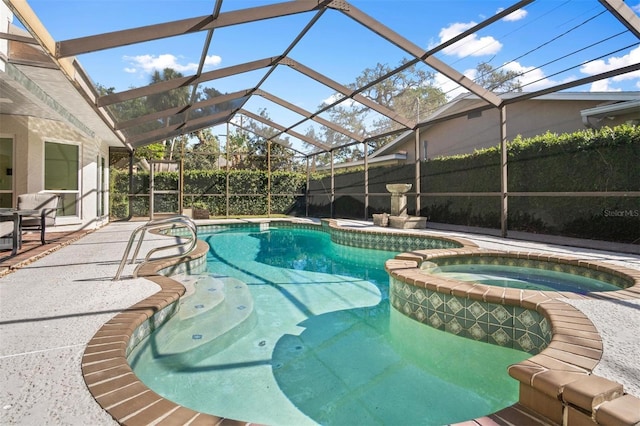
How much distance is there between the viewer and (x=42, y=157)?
26.5 feet

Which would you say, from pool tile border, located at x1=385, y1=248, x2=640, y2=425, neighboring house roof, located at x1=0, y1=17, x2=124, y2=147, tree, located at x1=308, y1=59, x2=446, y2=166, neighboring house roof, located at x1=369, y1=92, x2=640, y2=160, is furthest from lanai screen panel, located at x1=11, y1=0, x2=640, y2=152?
pool tile border, located at x1=385, y1=248, x2=640, y2=425

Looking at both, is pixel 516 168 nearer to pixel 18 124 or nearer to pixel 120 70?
pixel 120 70

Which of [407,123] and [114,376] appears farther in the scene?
[407,123]

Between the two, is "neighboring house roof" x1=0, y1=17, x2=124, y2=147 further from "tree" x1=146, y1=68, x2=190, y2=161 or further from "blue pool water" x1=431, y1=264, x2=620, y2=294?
"blue pool water" x1=431, y1=264, x2=620, y2=294

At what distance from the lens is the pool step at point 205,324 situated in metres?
3.14

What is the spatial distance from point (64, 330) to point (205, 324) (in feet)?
4.73

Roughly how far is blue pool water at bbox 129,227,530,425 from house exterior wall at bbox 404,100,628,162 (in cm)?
796

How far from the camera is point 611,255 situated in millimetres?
5512

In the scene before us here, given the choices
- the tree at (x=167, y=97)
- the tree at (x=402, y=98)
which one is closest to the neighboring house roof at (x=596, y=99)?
the tree at (x=402, y=98)

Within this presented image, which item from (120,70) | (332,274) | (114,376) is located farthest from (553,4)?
(114,376)

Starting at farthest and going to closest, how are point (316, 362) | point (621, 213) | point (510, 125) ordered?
point (510, 125) → point (621, 213) → point (316, 362)

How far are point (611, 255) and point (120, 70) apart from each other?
28.8ft

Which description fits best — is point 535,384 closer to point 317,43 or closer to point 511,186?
point 317,43

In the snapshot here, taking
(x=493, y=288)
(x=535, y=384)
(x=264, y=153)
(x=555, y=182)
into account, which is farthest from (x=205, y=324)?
(x=264, y=153)
